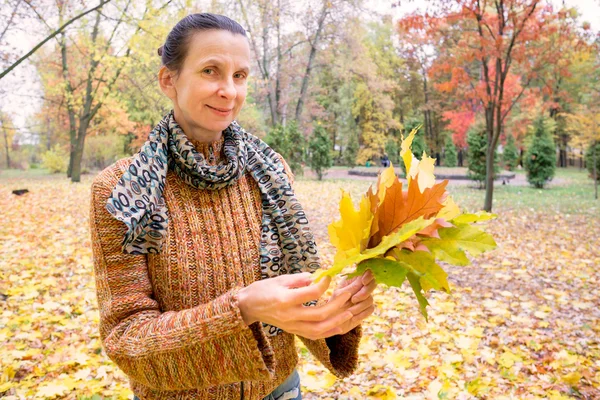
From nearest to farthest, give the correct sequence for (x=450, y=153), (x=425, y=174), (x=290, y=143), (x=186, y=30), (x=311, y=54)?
(x=425, y=174) → (x=186, y=30) → (x=290, y=143) → (x=311, y=54) → (x=450, y=153)

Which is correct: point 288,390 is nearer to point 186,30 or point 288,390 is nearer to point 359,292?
point 359,292

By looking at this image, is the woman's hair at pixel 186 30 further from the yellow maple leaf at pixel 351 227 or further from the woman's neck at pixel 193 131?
the yellow maple leaf at pixel 351 227

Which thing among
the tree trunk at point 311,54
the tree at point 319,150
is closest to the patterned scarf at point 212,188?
the tree at point 319,150

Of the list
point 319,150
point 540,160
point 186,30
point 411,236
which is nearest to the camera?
point 411,236

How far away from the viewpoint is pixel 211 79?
129 centimetres

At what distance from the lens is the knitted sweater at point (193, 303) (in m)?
1.08

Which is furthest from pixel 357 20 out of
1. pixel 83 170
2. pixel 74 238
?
pixel 83 170

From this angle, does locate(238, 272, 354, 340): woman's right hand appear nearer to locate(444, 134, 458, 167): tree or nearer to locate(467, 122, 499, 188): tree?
locate(467, 122, 499, 188): tree

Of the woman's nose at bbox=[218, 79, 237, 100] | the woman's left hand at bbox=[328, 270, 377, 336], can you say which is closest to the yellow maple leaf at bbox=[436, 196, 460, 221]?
the woman's left hand at bbox=[328, 270, 377, 336]

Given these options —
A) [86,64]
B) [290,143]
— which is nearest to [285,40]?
[290,143]

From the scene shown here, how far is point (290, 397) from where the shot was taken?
61.0 inches

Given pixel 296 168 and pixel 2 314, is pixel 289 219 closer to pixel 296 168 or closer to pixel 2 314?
pixel 2 314

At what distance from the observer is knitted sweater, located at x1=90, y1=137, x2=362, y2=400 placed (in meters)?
1.08

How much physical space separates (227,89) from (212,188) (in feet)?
1.01
